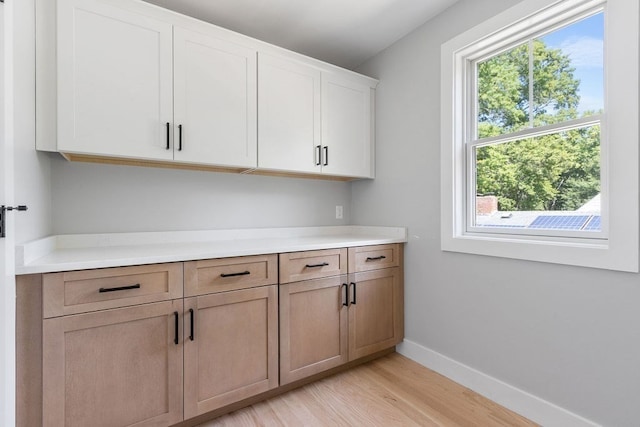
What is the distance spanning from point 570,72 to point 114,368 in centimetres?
266

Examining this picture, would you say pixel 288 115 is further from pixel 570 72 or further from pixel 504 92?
pixel 570 72

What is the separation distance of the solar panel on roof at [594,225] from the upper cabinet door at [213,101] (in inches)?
74.5

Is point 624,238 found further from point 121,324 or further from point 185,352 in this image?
point 121,324

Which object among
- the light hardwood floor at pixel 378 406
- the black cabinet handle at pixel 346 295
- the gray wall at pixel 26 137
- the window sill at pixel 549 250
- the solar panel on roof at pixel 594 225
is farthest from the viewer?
the black cabinet handle at pixel 346 295

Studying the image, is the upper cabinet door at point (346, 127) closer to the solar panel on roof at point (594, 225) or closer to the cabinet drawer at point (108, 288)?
the cabinet drawer at point (108, 288)

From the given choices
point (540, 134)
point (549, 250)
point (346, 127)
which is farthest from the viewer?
point (346, 127)

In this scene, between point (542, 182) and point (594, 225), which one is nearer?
point (594, 225)

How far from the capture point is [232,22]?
216 cm

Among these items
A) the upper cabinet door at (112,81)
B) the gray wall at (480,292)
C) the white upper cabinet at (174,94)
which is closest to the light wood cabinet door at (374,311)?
the gray wall at (480,292)

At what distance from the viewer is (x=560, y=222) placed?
1637mm

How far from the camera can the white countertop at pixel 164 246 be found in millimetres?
1293

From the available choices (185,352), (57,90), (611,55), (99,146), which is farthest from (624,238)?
(57,90)

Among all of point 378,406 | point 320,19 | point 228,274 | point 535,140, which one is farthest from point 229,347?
point 320,19

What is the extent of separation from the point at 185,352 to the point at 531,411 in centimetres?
184
